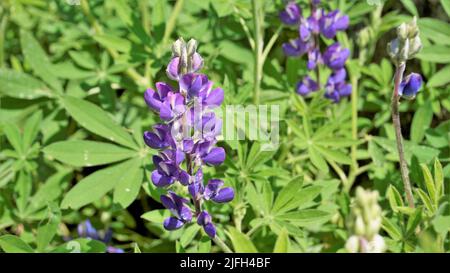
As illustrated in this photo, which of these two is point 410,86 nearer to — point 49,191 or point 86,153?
point 86,153

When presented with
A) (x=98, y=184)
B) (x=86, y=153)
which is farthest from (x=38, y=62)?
(x=98, y=184)

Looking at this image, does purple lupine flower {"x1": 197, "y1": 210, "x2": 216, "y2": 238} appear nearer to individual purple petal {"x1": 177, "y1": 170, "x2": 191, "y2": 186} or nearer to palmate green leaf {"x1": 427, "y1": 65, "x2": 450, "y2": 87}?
individual purple petal {"x1": 177, "y1": 170, "x2": 191, "y2": 186}

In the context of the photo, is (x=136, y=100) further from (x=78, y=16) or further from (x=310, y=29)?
(x=310, y=29)

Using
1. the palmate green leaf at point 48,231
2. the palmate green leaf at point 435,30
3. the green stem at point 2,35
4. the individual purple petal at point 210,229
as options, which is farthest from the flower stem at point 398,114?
the green stem at point 2,35

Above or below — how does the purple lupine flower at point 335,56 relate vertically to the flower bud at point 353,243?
above

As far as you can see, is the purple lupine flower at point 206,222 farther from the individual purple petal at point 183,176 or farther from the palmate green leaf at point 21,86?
the palmate green leaf at point 21,86
